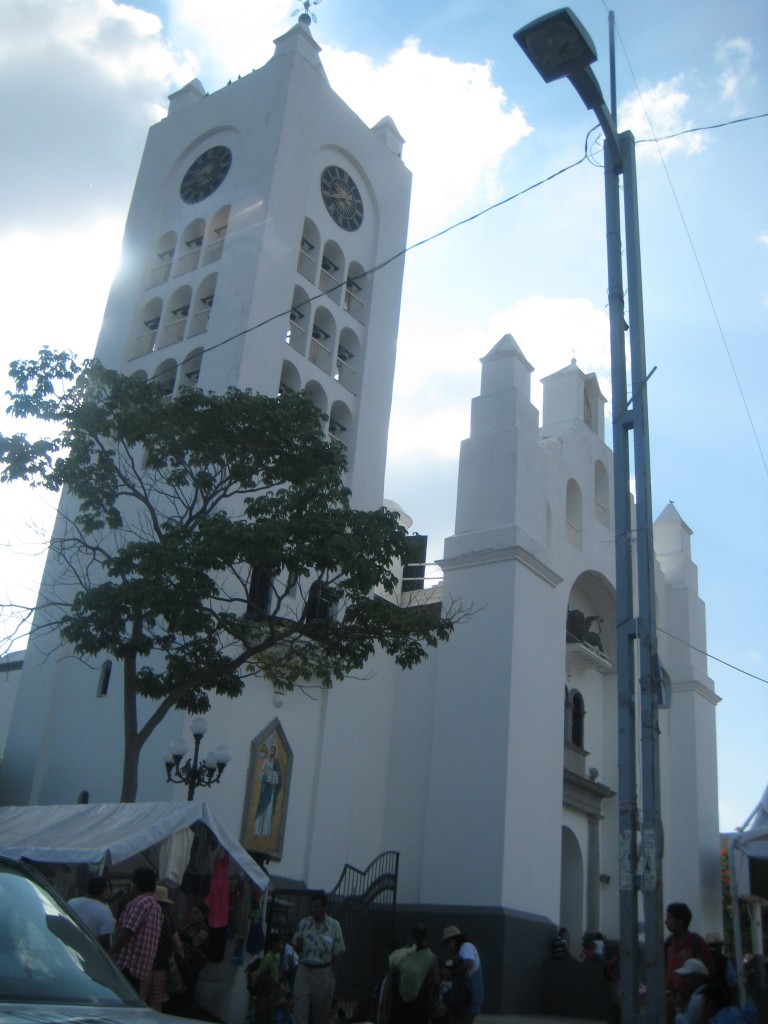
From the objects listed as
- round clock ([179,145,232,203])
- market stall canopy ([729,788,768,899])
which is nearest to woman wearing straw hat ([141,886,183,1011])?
market stall canopy ([729,788,768,899])

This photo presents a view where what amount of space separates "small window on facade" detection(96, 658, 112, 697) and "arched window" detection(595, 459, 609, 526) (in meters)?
12.1

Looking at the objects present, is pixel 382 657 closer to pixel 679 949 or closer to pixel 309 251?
pixel 309 251

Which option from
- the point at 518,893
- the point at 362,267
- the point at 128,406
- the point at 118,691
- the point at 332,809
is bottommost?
the point at 518,893

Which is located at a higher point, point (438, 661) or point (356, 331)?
→ point (356, 331)

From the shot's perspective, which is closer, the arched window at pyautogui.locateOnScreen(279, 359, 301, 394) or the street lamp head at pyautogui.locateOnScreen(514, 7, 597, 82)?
the street lamp head at pyautogui.locateOnScreen(514, 7, 597, 82)

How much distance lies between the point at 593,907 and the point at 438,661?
7131 millimetres

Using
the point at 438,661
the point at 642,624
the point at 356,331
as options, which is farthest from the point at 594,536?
the point at 642,624

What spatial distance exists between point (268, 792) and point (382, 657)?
4.10 metres

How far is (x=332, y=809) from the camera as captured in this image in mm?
19500

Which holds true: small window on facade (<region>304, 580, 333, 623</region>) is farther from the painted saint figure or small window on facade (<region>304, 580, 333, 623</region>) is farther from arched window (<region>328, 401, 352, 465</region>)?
arched window (<region>328, 401, 352, 465</region>)

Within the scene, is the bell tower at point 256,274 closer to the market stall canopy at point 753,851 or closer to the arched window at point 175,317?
the arched window at point 175,317

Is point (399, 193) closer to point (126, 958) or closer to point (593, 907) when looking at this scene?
point (593, 907)

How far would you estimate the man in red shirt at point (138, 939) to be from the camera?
7.63 meters

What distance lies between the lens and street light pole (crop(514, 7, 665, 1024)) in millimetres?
7480
